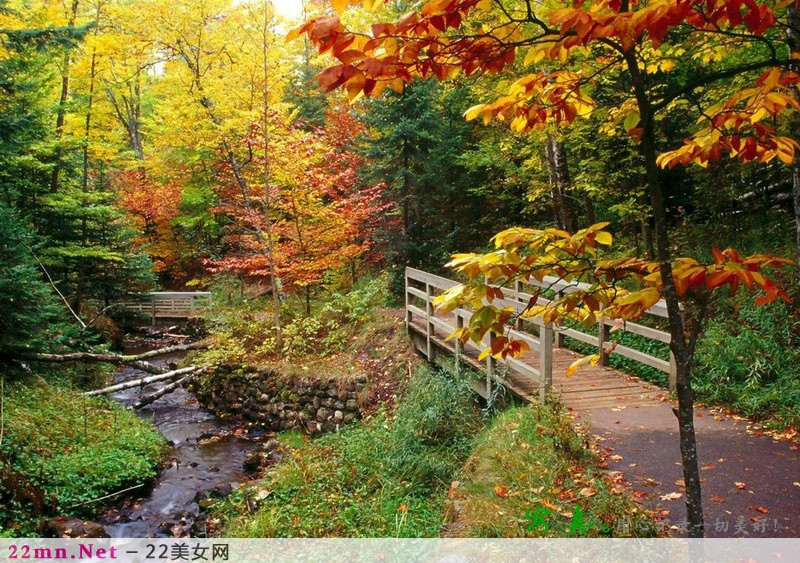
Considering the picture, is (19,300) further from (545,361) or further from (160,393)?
(545,361)

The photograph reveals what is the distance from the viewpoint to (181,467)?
28.5ft

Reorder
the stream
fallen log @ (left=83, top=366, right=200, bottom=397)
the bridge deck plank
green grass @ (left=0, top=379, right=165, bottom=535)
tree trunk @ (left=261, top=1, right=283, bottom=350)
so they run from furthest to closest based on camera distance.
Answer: fallen log @ (left=83, top=366, right=200, bottom=397)
tree trunk @ (left=261, top=1, right=283, bottom=350)
the stream
green grass @ (left=0, top=379, right=165, bottom=535)
the bridge deck plank

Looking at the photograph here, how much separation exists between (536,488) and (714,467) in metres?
1.58

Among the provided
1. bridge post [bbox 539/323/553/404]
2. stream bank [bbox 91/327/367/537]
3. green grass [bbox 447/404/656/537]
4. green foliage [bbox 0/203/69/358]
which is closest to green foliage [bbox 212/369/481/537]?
green grass [bbox 447/404/656/537]

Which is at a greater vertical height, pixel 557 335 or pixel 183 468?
pixel 557 335

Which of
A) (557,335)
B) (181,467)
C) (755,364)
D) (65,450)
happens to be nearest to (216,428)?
(181,467)

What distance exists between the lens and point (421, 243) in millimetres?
13008

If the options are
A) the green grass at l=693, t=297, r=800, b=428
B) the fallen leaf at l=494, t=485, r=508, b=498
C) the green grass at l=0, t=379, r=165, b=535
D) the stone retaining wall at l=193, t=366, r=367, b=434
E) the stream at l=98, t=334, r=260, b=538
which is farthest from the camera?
the stone retaining wall at l=193, t=366, r=367, b=434

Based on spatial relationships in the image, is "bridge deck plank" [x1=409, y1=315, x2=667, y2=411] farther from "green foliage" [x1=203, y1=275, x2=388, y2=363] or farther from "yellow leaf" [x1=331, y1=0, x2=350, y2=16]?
"yellow leaf" [x1=331, y1=0, x2=350, y2=16]

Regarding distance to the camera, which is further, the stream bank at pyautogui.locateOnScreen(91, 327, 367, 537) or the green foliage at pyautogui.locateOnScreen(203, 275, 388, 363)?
the green foliage at pyautogui.locateOnScreen(203, 275, 388, 363)

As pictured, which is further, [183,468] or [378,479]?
[183,468]

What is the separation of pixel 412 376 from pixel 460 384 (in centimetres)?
188

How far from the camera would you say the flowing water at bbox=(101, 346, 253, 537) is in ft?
22.6

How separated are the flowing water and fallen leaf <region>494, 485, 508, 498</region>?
428 centimetres
